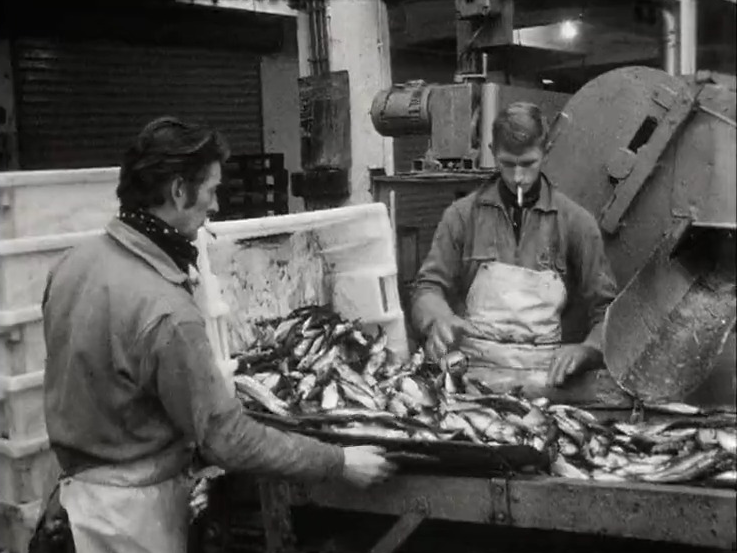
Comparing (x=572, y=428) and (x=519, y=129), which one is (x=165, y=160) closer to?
(x=572, y=428)

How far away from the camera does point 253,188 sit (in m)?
8.42

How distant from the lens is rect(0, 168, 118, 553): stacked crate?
3.96 m

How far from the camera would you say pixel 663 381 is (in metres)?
4.18

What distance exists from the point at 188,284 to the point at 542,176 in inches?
98.7

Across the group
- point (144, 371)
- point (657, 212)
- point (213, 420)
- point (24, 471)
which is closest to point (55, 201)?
point (24, 471)

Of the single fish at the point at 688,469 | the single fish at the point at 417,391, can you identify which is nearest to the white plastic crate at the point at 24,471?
the single fish at the point at 417,391

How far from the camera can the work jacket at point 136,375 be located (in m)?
2.97

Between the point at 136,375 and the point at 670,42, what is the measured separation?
3681mm

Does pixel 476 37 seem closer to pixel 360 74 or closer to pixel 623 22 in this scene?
pixel 360 74

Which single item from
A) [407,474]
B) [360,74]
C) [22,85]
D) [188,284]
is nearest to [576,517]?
[407,474]

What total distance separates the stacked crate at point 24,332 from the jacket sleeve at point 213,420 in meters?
1.19

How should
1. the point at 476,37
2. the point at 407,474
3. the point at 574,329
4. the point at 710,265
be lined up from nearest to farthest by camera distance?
1. the point at 407,474
2. the point at 710,265
3. the point at 574,329
4. the point at 476,37

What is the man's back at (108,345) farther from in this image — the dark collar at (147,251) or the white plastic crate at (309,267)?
the white plastic crate at (309,267)

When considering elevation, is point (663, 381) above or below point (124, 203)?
below
